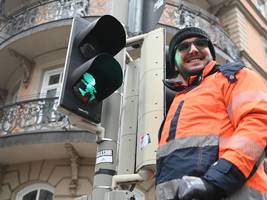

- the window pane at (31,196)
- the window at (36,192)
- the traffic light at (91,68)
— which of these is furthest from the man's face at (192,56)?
the window pane at (31,196)

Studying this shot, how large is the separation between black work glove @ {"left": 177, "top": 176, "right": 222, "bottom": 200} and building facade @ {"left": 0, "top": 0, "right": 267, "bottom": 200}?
25.3 ft

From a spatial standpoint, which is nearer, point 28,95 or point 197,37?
point 197,37

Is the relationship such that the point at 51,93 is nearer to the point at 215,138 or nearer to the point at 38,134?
the point at 38,134

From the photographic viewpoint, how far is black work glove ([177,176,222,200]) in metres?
1.79

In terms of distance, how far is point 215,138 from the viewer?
2068mm

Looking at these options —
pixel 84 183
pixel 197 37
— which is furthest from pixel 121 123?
pixel 84 183

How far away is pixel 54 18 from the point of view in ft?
39.5

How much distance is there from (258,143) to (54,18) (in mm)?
10938

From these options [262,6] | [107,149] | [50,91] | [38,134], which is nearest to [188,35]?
[107,149]

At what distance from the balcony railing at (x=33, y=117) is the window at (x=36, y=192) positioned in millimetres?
1656

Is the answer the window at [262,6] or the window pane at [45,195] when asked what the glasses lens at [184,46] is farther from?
the window at [262,6]

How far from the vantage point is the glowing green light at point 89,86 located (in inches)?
117

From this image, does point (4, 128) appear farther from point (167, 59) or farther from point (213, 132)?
point (213, 132)

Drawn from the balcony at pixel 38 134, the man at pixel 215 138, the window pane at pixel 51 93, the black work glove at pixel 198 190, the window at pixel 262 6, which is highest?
the window at pixel 262 6
